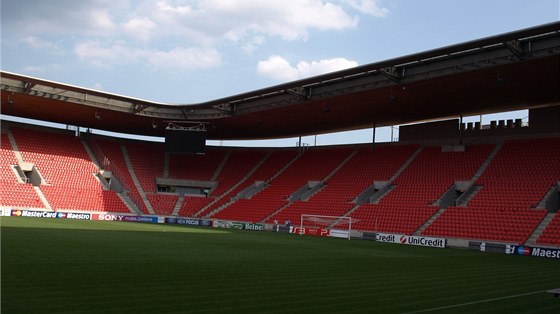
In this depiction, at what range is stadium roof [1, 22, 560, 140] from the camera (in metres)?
23.9

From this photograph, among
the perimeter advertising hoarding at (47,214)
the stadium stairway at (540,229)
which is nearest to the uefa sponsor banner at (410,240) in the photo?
the stadium stairway at (540,229)

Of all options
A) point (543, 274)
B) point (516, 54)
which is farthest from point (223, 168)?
point (543, 274)

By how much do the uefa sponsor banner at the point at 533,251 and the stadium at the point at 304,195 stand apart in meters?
0.15

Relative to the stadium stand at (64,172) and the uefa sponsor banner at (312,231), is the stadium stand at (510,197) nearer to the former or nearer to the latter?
the uefa sponsor banner at (312,231)

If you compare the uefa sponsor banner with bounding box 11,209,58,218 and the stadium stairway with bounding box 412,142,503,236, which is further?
the uefa sponsor banner with bounding box 11,209,58,218

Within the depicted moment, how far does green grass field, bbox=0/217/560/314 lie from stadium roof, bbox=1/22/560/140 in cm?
1076

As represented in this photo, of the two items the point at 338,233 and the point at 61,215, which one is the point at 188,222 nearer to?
the point at 61,215

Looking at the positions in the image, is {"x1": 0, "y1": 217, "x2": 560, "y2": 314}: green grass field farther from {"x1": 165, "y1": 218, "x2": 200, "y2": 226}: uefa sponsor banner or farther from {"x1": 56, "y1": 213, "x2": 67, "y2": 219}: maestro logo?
{"x1": 165, "y1": 218, "x2": 200, "y2": 226}: uefa sponsor banner

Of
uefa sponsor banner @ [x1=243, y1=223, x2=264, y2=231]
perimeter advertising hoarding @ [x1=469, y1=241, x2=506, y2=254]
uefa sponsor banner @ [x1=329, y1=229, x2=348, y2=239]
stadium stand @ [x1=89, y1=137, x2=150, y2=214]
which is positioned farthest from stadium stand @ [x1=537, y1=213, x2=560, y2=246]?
stadium stand @ [x1=89, y1=137, x2=150, y2=214]

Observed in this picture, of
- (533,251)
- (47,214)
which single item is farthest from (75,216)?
(533,251)

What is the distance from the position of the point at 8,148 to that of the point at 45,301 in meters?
39.2

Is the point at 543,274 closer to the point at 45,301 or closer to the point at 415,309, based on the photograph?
the point at 415,309

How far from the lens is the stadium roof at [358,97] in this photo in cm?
2389

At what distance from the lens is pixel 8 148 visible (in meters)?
41.9
